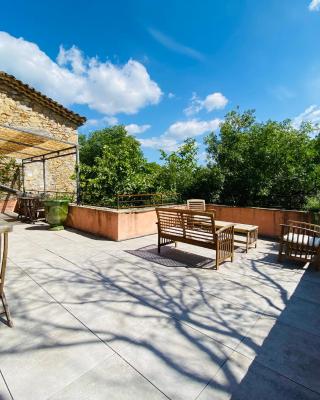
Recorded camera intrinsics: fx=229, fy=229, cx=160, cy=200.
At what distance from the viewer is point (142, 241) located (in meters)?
6.17

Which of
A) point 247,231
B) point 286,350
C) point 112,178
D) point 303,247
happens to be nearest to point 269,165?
point 247,231

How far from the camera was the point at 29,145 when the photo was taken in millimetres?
9336

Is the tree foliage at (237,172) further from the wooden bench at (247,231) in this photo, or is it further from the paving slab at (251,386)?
the paving slab at (251,386)

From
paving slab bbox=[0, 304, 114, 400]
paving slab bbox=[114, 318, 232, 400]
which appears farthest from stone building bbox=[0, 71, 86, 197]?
paving slab bbox=[114, 318, 232, 400]

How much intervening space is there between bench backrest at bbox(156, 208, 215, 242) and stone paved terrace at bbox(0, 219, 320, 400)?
59cm

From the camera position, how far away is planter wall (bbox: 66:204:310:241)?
6223 millimetres

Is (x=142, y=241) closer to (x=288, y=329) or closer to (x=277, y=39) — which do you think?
(x=288, y=329)

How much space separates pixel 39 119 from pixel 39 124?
0.27 m

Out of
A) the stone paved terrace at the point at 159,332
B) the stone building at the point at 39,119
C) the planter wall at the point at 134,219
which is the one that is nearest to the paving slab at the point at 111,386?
the stone paved terrace at the point at 159,332

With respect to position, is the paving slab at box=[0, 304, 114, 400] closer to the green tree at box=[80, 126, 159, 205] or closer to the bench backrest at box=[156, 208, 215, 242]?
the bench backrest at box=[156, 208, 215, 242]

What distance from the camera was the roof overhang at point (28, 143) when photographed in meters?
7.23

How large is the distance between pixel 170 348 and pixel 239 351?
633mm

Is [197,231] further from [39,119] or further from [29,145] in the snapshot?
[39,119]

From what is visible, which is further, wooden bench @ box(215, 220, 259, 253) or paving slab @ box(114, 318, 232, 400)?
wooden bench @ box(215, 220, 259, 253)
